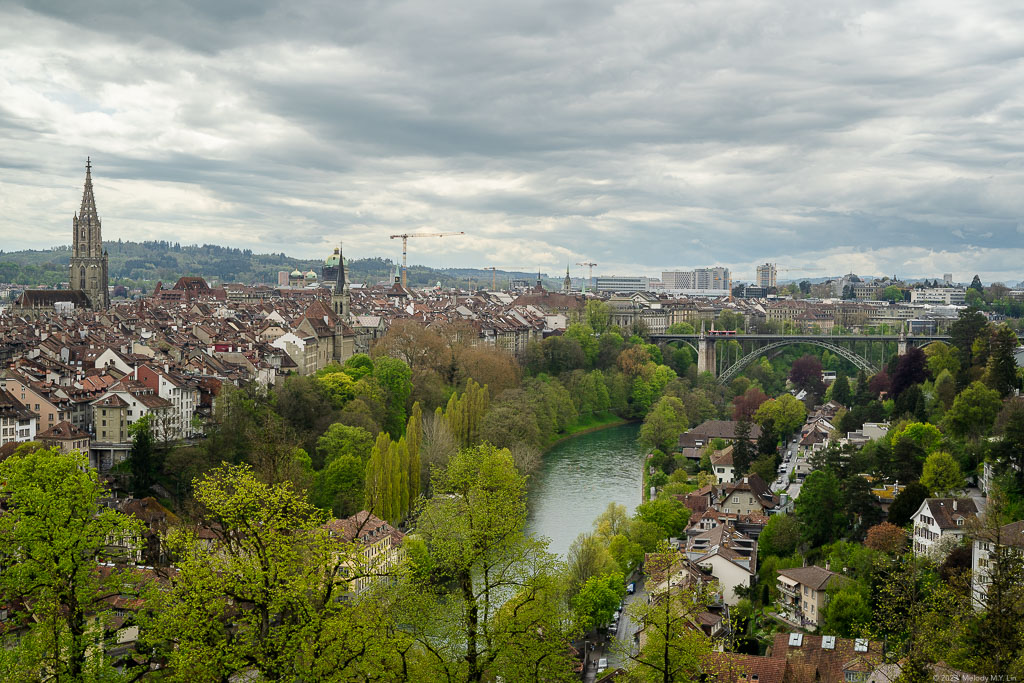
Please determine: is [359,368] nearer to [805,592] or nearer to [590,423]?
[590,423]

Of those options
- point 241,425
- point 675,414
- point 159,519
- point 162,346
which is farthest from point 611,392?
point 159,519

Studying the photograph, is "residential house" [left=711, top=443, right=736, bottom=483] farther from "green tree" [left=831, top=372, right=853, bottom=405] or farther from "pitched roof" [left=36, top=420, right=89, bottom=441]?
"pitched roof" [left=36, top=420, right=89, bottom=441]

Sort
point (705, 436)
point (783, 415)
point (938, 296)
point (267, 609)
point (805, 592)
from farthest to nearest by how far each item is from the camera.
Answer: point (938, 296) → point (783, 415) → point (705, 436) → point (805, 592) → point (267, 609)

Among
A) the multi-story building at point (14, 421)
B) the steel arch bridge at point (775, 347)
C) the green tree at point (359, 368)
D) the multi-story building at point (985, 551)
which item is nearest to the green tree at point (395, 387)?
the green tree at point (359, 368)

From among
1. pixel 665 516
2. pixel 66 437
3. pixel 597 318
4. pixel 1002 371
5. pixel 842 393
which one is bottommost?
pixel 665 516

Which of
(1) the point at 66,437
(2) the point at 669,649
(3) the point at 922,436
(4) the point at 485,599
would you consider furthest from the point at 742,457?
(4) the point at 485,599

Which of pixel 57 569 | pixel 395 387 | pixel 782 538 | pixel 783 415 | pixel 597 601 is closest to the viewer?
pixel 57 569

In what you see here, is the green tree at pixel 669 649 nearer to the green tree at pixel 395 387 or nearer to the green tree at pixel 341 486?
the green tree at pixel 341 486
